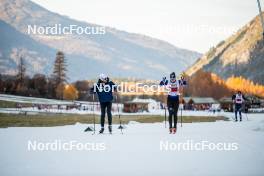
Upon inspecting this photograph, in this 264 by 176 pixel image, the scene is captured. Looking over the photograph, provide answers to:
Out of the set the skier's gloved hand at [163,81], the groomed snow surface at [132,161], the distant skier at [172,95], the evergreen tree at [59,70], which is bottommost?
the groomed snow surface at [132,161]

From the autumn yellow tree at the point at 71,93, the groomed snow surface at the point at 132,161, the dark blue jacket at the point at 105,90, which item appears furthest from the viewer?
the autumn yellow tree at the point at 71,93

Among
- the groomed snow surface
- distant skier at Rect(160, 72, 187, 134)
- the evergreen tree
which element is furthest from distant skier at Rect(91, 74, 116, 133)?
the evergreen tree

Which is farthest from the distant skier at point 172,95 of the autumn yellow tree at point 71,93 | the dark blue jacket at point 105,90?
the autumn yellow tree at point 71,93

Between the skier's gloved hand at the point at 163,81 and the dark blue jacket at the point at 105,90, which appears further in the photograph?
the skier's gloved hand at the point at 163,81

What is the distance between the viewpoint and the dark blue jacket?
14.8 meters

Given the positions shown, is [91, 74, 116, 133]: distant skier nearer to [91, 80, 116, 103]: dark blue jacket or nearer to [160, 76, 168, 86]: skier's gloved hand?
[91, 80, 116, 103]: dark blue jacket

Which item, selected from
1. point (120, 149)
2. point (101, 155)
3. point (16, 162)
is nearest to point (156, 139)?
point (120, 149)

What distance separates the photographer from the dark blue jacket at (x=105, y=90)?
14.8m

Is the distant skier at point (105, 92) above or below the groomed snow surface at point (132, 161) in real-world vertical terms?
above

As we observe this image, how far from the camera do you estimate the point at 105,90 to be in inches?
581

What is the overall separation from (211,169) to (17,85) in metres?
139

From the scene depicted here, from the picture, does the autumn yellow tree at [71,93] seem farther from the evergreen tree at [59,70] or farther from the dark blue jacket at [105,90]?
the dark blue jacket at [105,90]

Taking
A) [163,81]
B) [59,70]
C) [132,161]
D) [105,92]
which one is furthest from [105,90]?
[59,70]

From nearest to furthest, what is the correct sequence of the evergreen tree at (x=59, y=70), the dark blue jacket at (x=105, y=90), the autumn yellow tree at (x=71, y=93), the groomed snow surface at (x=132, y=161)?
the groomed snow surface at (x=132, y=161), the dark blue jacket at (x=105, y=90), the evergreen tree at (x=59, y=70), the autumn yellow tree at (x=71, y=93)
